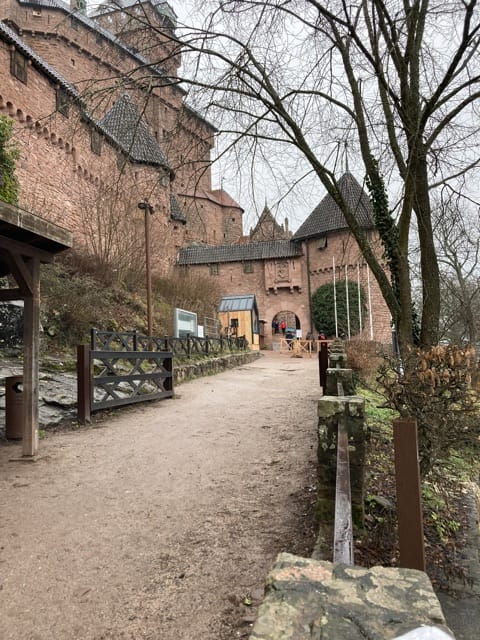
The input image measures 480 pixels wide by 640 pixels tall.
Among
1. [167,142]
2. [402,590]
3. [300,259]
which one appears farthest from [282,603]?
[300,259]

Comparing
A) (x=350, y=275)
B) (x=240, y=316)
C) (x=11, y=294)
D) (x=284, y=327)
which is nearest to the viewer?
(x=11, y=294)

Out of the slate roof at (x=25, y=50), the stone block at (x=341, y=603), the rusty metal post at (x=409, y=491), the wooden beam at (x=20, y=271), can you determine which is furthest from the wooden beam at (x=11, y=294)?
the slate roof at (x=25, y=50)

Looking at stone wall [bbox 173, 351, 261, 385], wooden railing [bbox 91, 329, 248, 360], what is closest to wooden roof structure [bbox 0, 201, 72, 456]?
wooden railing [bbox 91, 329, 248, 360]

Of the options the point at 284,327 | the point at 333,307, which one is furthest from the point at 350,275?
the point at 284,327

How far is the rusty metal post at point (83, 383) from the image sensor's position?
22.4 ft

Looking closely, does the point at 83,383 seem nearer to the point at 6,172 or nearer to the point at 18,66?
the point at 6,172

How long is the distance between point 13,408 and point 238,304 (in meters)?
22.7

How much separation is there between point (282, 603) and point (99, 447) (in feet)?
16.6

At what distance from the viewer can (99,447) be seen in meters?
5.53

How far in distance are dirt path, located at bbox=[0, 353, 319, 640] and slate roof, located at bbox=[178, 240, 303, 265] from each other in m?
28.7

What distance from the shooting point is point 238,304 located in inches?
1112

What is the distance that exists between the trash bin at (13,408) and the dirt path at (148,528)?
373 mm

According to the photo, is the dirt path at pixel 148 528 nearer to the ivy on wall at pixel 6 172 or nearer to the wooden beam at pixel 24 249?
the wooden beam at pixel 24 249

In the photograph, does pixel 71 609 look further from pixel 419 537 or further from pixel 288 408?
pixel 288 408
